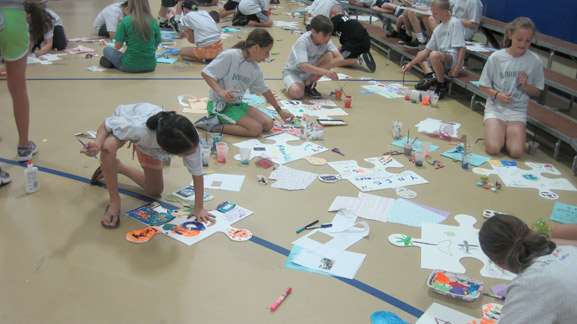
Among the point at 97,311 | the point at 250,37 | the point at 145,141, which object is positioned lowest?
the point at 97,311

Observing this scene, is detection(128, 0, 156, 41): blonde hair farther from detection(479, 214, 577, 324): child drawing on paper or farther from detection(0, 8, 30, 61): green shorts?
detection(479, 214, 577, 324): child drawing on paper

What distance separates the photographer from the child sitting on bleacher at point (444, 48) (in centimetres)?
557

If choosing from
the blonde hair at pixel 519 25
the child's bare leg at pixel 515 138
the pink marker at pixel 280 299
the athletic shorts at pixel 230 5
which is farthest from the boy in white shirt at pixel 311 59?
the athletic shorts at pixel 230 5

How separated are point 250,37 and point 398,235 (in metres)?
2.17

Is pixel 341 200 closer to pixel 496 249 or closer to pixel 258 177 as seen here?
pixel 258 177

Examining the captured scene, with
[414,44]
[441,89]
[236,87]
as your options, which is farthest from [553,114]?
[414,44]

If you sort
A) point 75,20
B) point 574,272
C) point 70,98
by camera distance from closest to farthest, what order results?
1. point 574,272
2. point 70,98
3. point 75,20

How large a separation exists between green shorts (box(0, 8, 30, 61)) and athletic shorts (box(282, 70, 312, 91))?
109 inches

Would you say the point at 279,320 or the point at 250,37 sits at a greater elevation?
the point at 250,37

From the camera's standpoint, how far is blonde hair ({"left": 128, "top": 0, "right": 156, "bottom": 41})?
5.63 metres

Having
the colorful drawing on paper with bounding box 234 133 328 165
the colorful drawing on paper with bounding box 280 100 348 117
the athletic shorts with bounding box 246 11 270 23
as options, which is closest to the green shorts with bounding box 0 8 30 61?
the colorful drawing on paper with bounding box 234 133 328 165

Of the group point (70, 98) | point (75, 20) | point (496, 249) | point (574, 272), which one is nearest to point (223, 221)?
point (496, 249)

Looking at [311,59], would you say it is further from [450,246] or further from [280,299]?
[280,299]

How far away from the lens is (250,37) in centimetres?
409
